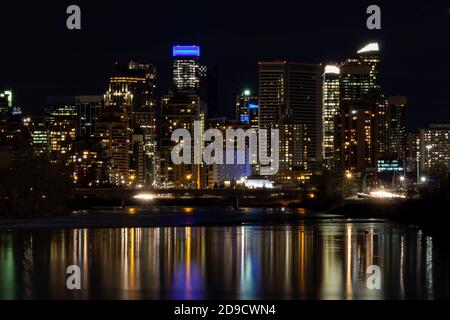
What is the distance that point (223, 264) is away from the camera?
191 feet

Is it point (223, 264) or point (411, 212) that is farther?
point (411, 212)

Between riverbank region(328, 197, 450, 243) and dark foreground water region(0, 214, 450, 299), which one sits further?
riverbank region(328, 197, 450, 243)

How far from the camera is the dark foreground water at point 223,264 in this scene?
45.0m

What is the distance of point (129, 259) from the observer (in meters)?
61.0

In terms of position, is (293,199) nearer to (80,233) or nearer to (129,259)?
(80,233)

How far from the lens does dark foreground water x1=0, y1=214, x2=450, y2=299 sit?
4497 centimetres

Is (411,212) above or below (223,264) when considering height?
below

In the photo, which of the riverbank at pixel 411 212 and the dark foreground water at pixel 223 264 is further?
the riverbank at pixel 411 212

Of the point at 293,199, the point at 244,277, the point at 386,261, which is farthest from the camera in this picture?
the point at 293,199
